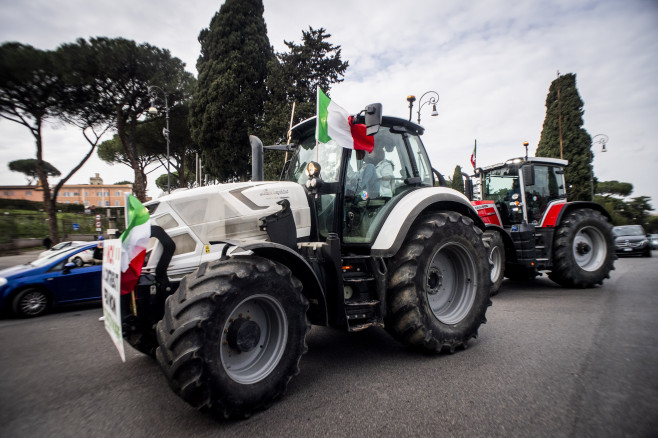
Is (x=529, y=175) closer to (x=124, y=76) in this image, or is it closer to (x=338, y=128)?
(x=338, y=128)

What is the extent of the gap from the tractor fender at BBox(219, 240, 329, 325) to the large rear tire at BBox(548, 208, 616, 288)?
6.37m

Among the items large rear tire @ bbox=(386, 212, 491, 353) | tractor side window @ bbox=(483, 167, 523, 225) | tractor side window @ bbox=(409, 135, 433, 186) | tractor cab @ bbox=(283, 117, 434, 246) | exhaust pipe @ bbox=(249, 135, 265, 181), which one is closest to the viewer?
large rear tire @ bbox=(386, 212, 491, 353)

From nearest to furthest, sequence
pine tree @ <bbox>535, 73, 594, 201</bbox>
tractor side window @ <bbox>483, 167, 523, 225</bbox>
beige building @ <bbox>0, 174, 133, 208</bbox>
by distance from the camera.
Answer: tractor side window @ <bbox>483, 167, 523, 225</bbox> < pine tree @ <bbox>535, 73, 594, 201</bbox> < beige building @ <bbox>0, 174, 133, 208</bbox>

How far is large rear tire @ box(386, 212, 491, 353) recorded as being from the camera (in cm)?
342

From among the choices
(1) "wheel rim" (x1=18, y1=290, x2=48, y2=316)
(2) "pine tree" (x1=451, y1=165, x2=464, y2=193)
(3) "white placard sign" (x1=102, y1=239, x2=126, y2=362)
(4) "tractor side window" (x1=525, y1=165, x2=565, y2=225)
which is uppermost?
(2) "pine tree" (x1=451, y1=165, x2=464, y2=193)

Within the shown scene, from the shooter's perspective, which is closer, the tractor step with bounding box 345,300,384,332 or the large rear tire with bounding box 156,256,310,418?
the large rear tire with bounding box 156,256,310,418

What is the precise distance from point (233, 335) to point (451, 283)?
8.78 ft

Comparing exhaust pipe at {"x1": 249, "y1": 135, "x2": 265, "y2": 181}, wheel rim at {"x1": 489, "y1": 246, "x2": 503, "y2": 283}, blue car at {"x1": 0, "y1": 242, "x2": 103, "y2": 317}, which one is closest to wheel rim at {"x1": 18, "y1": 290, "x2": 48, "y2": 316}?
blue car at {"x1": 0, "y1": 242, "x2": 103, "y2": 317}

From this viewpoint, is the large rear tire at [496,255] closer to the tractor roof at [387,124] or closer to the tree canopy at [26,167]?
the tractor roof at [387,124]

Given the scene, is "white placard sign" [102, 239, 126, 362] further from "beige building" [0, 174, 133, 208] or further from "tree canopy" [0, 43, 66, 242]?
"beige building" [0, 174, 133, 208]

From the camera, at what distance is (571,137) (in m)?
28.6

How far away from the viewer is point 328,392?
2877 millimetres

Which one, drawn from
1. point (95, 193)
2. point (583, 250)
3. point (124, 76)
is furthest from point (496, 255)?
point (95, 193)

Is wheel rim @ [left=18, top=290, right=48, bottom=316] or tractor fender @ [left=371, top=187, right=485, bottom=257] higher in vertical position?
tractor fender @ [left=371, top=187, right=485, bottom=257]
